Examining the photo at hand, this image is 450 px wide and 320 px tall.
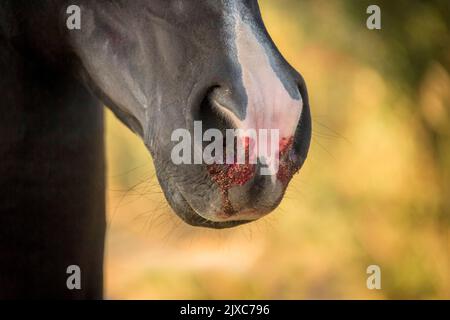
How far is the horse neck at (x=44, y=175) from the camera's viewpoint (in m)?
1.24

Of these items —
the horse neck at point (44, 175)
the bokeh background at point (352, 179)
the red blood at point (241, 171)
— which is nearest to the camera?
the red blood at point (241, 171)

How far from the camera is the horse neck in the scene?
124cm

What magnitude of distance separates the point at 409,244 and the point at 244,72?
353 centimetres

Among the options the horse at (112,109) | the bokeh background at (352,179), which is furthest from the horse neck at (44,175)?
the bokeh background at (352,179)

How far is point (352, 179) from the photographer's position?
442cm

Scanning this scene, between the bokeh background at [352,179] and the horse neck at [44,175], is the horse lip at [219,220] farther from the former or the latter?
the bokeh background at [352,179]

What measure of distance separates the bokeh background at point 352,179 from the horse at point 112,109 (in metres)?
2.92

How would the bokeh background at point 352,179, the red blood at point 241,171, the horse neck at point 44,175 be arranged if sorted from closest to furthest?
the red blood at point 241,171 < the horse neck at point 44,175 < the bokeh background at point 352,179

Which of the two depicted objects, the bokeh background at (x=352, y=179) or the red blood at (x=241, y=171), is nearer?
the red blood at (x=241, y=171)

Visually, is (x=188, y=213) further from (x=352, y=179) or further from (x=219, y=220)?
(x=352, y=179)

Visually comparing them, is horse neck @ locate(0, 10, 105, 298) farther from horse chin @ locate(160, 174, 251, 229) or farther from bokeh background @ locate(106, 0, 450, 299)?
bokeh background @ locate(106, 0, 450, 299)
